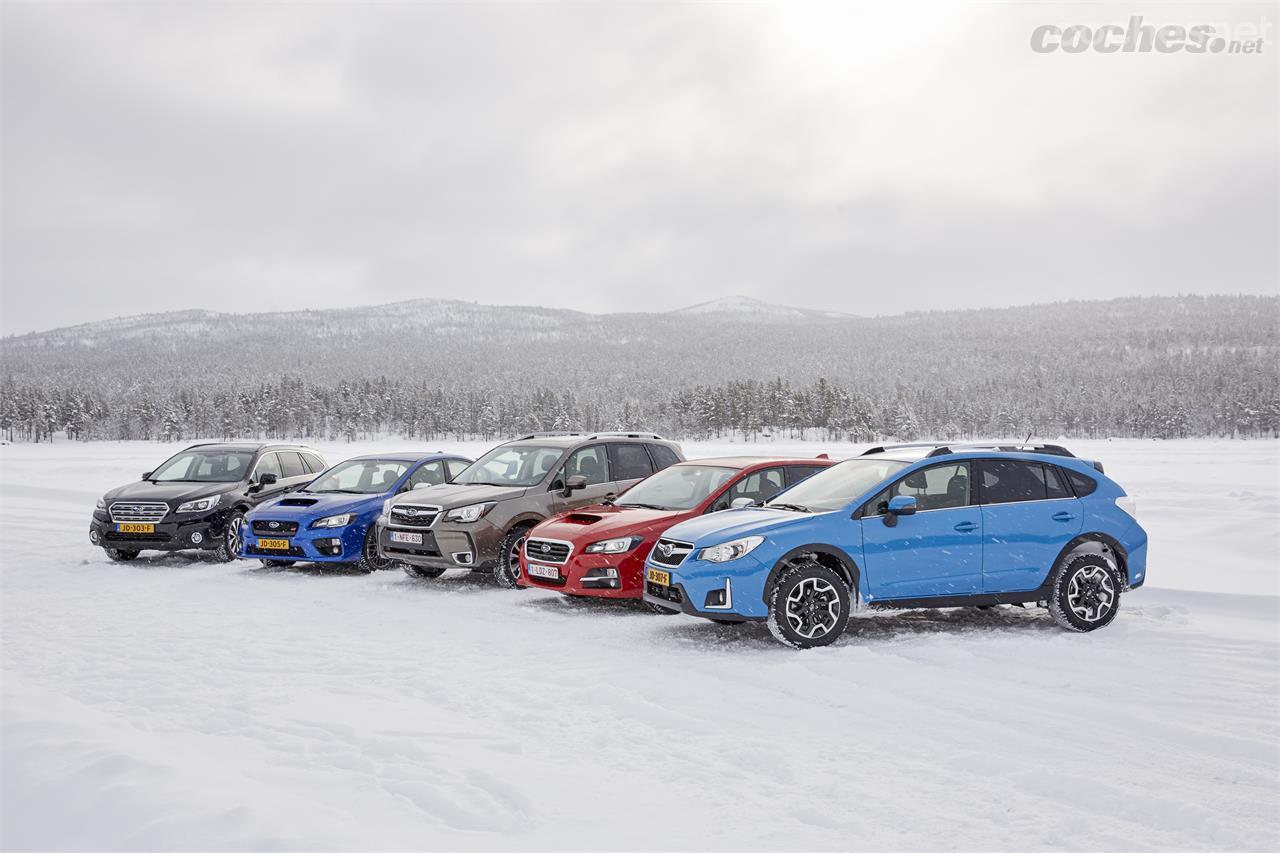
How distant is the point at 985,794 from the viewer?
4.79 m

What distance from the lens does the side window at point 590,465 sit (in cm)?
1304

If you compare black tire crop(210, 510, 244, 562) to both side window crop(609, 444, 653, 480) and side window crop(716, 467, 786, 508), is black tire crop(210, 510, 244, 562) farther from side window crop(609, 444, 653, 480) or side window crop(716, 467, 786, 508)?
side window crop(716, 467, 786, 508)

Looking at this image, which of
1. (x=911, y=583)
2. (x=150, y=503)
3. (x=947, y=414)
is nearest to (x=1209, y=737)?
(x=911, y=583)

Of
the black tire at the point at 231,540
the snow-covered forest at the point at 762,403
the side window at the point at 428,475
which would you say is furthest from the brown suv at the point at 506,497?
the snow-covered forest at the point at 762,403

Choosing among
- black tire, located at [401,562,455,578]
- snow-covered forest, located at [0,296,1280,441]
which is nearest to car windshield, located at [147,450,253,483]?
black tire, located at [401,562,455,578]

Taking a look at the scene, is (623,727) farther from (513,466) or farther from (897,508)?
(513,466)

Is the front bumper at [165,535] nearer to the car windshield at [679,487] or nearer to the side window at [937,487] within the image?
the car windshield at [679,487]

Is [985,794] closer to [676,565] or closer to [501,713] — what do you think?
[501,713]

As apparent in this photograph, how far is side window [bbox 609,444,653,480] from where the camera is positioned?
43.9 ft

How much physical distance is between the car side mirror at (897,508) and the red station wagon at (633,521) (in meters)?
1.70

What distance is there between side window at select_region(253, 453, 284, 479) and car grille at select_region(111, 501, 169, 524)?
1.79 meters

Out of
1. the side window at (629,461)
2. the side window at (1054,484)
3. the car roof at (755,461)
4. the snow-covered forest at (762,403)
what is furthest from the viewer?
the snow-covered forest at (762,403)

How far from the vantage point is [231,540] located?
580 inches

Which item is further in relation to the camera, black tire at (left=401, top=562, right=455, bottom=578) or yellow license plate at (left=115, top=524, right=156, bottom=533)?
yellow license plate at (left=115, top=524, right=156, bottom=533)
